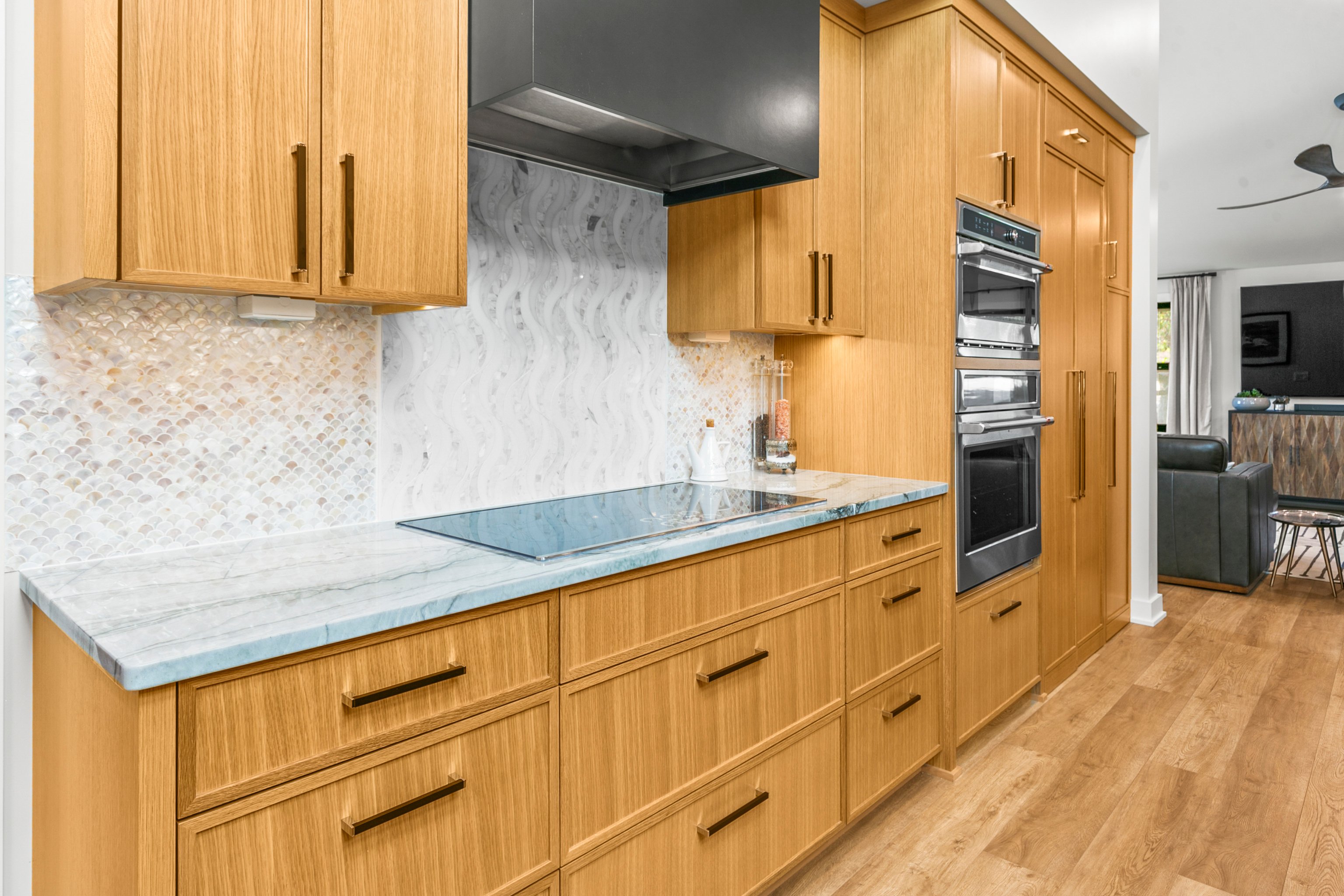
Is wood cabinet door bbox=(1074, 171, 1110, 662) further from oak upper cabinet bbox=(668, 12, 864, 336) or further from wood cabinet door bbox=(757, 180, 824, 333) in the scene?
wood cabinet door bbox=(757, 180, 824, 333)

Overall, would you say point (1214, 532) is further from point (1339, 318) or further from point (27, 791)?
point (1339, 318)

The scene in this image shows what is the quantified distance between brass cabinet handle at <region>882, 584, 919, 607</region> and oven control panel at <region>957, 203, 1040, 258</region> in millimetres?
1098

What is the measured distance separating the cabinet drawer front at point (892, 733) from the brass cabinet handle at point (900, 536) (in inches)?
15.5

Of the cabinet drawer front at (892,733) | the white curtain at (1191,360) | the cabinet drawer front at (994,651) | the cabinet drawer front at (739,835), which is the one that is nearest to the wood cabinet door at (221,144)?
the cabinet drawer front at (739,835)

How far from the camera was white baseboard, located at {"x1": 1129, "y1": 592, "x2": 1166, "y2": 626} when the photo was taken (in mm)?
4137

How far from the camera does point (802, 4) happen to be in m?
2.02

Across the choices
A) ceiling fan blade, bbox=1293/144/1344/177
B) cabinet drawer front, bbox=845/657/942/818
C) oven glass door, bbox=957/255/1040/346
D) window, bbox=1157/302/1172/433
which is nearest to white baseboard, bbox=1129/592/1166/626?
oven glass door, bbox=957/255/1040/346

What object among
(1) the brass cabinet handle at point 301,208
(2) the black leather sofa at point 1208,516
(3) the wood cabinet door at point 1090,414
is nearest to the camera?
(1) the brass cabinet handle at point 301,208

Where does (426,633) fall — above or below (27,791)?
above

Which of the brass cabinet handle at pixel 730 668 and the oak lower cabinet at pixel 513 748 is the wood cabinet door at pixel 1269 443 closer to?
the oak lower cabinet at pixel 513 748

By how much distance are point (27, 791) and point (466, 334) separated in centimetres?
118

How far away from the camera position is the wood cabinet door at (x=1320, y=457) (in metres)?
8.12

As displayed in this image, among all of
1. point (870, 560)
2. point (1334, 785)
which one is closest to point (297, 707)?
point (870, 560)

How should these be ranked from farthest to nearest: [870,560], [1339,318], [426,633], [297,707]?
1. [1339,318]
2. [870,560]
3. [426,633]
4. [297,707]
